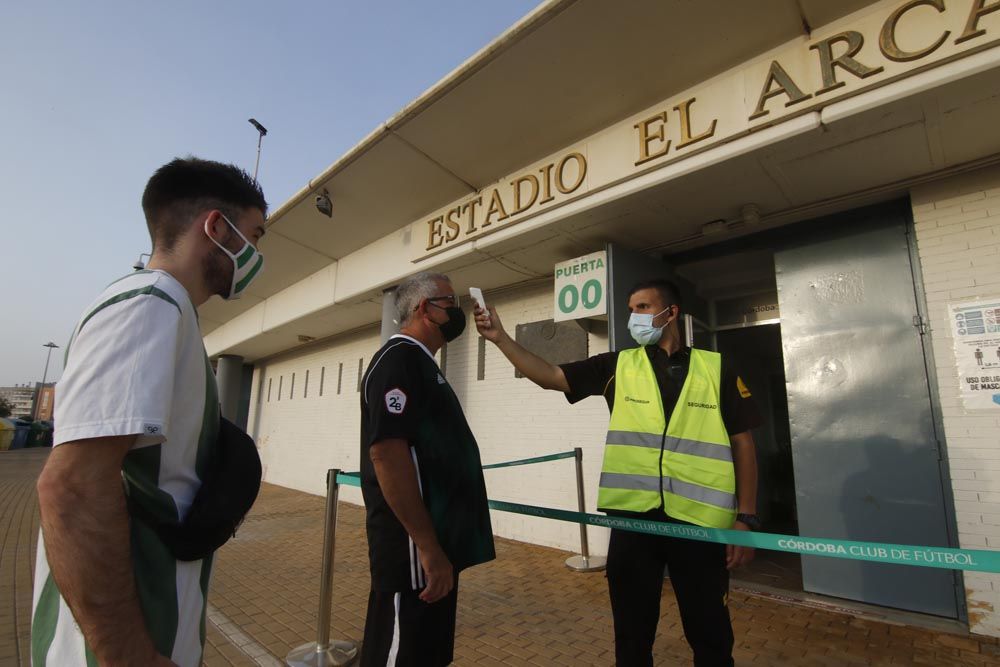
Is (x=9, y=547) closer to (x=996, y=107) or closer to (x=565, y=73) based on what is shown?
(x=565, y=73)

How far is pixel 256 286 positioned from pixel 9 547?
554cm

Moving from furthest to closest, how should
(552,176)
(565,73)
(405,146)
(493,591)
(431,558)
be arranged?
(405,146) → (552,176) → (493,591) → (565,73) → (431,558)

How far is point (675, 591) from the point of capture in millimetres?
2115

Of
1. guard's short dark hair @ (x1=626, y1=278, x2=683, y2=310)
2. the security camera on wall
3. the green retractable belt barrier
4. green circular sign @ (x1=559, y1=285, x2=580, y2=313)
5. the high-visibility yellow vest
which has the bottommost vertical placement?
the green retractable belt barrier

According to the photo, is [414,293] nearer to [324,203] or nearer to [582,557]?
[582,557]

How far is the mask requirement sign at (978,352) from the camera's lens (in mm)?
3469

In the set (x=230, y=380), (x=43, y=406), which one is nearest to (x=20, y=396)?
(x=43, y=406)

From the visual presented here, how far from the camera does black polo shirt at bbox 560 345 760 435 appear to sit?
233cm

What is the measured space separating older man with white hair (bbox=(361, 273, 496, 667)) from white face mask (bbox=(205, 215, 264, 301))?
1.87 ft

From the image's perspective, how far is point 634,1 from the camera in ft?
11.1

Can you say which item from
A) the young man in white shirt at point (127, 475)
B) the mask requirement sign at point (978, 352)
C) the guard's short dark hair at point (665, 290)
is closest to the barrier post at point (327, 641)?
the young man in white shirt at point (127, 475)

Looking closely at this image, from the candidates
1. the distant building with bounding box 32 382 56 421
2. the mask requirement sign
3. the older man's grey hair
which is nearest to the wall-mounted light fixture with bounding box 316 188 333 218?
the older man's grey hair

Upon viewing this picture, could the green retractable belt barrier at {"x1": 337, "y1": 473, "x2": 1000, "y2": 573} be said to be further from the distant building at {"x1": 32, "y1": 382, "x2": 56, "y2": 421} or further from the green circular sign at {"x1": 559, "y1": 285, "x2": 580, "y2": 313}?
the distant building at {"x1": 32, "y1": 382, "x2": 56, "y2": 421}

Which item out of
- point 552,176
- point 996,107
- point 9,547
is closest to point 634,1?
point 552,176
